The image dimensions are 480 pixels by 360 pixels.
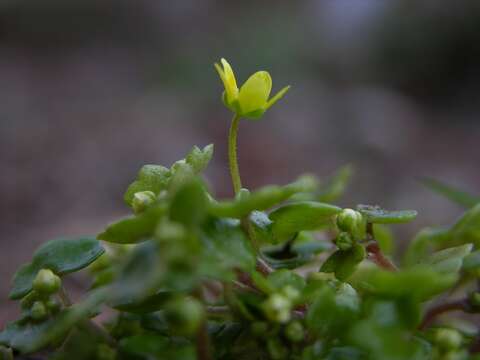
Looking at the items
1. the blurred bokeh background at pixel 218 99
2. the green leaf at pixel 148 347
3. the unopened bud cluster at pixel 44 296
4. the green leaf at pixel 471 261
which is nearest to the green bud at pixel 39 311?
the unopened bud cluster at pixel 44 296

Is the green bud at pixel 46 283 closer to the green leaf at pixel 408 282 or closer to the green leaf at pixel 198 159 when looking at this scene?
the green leaf at pixel 198 159

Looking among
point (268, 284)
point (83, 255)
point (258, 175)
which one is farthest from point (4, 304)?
point (258, 175)

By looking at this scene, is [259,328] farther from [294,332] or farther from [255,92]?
[255,92]

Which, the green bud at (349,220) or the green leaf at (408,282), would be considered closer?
the green leaf at (408,282)

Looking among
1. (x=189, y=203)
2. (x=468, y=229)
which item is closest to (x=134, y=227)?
(x=189, y=203)

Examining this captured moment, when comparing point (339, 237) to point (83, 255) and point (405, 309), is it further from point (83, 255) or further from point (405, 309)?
point (83, 255)

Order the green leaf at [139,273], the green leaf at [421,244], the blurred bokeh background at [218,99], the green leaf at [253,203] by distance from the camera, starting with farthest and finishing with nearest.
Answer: the blurred bokeh background at [218,99], the green leaf at [421,244], the green leaf at [253,203], the green leaf at [139,273]
